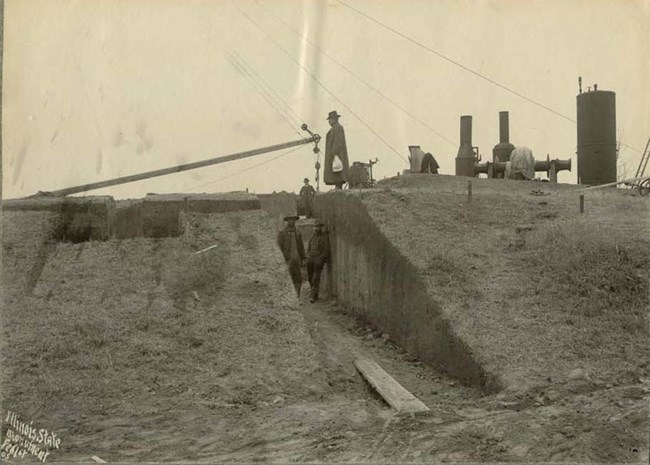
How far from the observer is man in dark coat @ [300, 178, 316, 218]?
14.1 metres

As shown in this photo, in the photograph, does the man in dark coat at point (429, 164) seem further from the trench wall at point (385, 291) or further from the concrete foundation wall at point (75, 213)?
the concrete foundation wall at point (75, 213)

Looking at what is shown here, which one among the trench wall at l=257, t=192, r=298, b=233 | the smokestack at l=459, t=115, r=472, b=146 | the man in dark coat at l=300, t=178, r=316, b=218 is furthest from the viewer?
the smokestack at l=459, t=115, r=472, b=146

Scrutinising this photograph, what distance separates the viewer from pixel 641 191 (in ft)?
42.8

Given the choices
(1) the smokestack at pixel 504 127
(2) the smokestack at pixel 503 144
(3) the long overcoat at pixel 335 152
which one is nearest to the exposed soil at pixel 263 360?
(3) the long overcoat at pixel 335 152

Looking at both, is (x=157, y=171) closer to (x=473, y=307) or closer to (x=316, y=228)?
(x=316, y=228)

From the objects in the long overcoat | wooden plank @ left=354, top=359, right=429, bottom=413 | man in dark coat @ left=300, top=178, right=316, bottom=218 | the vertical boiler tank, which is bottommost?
wooden plank @ left=354, top=359, right=429, bottom=413

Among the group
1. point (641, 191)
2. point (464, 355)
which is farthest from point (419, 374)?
point (641, 191)

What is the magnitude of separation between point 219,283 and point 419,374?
99.9 inches

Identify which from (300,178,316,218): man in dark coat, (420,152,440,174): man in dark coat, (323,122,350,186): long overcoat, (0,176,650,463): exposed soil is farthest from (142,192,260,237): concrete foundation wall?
(420,152,440,174): man in dark coat

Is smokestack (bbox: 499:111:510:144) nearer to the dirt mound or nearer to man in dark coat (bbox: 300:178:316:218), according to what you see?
man in dark coat (bbox: 300:178:316:218)

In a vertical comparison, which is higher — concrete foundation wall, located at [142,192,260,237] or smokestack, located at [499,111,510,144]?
smokestack, located at [499,111,510,144]

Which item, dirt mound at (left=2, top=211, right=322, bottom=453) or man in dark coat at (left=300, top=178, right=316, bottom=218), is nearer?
dirt mound at (left=2, top=211, right=322, bottom=453)

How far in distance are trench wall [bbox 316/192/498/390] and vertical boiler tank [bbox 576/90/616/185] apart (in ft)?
31.0

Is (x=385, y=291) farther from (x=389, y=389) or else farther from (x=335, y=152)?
(x=335, y=152)
